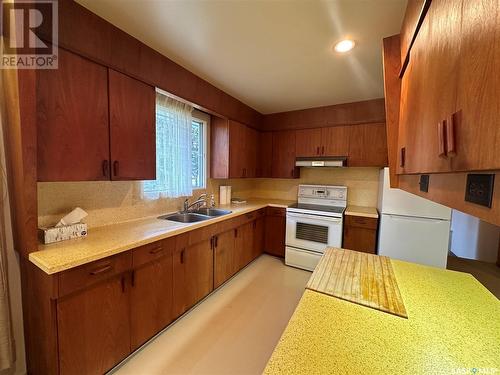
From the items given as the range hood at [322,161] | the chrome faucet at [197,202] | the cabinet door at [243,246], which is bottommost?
the cabinet door at [243,246]

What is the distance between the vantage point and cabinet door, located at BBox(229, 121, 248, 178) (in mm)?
2998

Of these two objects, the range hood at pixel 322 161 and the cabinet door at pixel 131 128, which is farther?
the range hood at pixel 322 161

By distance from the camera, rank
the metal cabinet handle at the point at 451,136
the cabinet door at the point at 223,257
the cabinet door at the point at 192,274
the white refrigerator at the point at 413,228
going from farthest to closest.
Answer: the cabinet door at the point at 223,257 < the white refrigerator at the point at 413,228 < the cabinet door at the point at 192,274 < the metal cabinet handle at the point at 451,136

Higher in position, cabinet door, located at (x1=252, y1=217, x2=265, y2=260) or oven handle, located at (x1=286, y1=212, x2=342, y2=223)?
oven handle, located at (x1=286, y1=212, x2=342, y2=223)

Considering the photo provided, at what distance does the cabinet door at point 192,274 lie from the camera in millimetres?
1867

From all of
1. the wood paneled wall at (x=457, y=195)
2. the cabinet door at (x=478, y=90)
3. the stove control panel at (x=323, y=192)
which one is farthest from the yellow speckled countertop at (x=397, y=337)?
the stove control panel at (x=323, y=192)

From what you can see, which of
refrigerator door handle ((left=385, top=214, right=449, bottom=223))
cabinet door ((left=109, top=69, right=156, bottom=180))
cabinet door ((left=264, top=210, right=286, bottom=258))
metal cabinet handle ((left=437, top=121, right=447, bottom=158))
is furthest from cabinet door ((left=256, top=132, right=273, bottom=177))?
metal cabinet handle ((left=437, top=121, right=447, bottom=158))

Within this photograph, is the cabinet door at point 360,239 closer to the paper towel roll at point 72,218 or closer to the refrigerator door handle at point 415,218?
the refrigerator door handle at point 415,218

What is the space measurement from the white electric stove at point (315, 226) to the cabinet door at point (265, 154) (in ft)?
2.68

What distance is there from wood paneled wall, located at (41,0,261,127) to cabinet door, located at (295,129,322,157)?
5.11ft

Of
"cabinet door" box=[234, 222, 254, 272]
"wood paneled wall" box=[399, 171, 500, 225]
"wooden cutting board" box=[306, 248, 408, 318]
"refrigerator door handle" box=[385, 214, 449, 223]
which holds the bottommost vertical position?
"cabinet door" box=[234, 222, 254, 272]

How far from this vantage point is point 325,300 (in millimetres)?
959

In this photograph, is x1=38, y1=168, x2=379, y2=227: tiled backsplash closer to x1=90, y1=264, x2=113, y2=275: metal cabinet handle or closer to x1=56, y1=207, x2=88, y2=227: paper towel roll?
x1=56, y1=207, x2=88, y2=227: paper towel roll

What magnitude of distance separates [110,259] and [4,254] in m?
0.66
